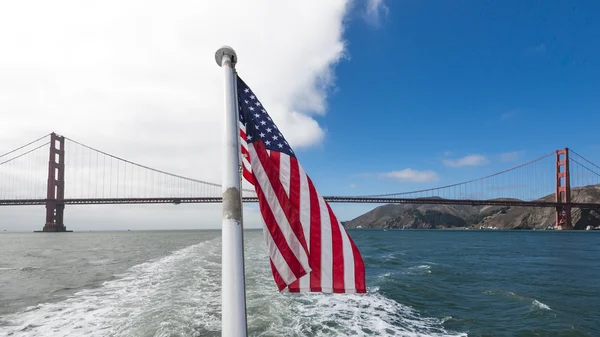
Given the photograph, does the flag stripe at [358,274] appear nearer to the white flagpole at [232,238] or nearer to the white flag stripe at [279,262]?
the white flag stripe at [279,262]

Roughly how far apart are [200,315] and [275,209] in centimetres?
605

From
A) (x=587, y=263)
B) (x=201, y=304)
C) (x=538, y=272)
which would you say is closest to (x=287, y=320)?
(x=201, y=304)

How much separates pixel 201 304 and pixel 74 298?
4186 mm

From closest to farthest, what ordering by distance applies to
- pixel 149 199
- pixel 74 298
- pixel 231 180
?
pixel 231 180 < pixel 74 298 < pixel 149 199

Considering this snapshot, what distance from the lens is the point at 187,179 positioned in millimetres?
80562

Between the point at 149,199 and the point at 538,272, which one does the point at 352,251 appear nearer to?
the point at 538,272

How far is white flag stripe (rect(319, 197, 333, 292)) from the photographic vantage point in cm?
294

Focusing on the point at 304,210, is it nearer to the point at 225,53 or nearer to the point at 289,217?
the point at 289,217

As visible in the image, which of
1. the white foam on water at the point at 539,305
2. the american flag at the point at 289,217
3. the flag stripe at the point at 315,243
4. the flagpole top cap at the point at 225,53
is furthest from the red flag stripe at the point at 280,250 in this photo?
the white foam on water at the point at 539,305

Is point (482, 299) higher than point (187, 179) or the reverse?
the reverse

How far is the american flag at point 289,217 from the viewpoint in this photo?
9.29 ft

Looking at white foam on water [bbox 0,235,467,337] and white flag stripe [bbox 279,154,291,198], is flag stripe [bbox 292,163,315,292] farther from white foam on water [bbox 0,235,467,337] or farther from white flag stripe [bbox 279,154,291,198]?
white foam on water [bbox 0,235,467,337]

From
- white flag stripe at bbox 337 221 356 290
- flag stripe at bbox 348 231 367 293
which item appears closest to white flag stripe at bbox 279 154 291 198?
white flag stripe at bbox 337 221 356 290

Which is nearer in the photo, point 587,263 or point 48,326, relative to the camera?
point 48,326
